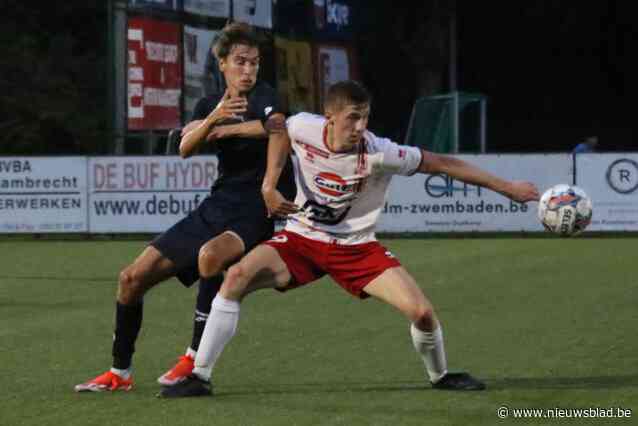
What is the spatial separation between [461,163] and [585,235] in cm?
1543

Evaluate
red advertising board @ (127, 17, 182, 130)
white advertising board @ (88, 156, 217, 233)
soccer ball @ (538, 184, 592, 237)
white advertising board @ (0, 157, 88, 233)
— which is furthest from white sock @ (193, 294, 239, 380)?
red advertising board @ (127, 17, 182, 130)

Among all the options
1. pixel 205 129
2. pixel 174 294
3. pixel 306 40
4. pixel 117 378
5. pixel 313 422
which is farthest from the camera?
pixel 306 40

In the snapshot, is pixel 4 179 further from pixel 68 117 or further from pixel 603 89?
pixel 603 89

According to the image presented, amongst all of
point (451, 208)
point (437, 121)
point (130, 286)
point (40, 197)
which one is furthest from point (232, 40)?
point (437, 121)

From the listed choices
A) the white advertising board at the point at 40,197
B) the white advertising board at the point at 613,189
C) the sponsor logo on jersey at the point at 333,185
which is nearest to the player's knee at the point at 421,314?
the sponsor logo on jersey at the point at 333,185

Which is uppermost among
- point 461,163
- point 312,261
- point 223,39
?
point 223,39

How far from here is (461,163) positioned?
26.2 ft

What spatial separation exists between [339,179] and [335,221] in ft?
0.84

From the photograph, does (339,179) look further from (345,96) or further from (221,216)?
(221,216)

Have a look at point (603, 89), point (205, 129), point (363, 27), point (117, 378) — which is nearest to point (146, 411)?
point (117, 378)

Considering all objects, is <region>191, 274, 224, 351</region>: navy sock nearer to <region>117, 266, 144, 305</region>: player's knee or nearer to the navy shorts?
the navy shorts

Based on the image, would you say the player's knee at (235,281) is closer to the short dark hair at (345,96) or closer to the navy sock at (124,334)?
the navy sock at (124,334)

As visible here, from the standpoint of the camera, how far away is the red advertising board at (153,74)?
2392cm

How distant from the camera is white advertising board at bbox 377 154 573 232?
76.0 feet
